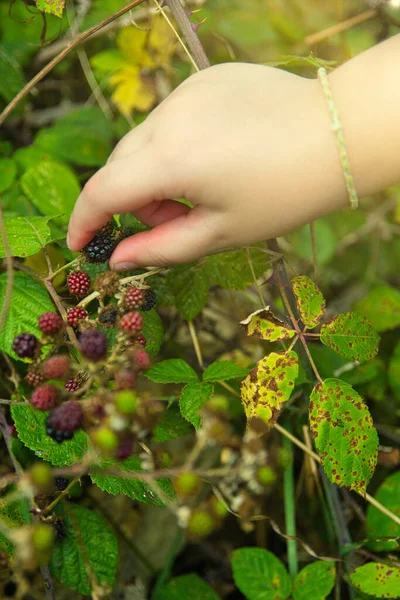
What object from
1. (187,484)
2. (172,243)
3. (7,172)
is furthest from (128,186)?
(7,172)

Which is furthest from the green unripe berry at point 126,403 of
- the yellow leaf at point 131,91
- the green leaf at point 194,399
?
the yellow leaf at point 131,91

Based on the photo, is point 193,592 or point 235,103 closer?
point 235,103

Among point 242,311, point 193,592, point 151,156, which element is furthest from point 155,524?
point 151,156

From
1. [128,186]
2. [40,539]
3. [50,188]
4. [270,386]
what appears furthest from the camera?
[50,188]

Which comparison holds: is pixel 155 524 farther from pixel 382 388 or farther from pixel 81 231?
pixel 81 231

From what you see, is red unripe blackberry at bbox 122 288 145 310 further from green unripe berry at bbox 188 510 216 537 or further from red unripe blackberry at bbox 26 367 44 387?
green unripe berry at bbox 188 510 216 537

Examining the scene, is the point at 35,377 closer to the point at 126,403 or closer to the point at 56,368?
the point at 56,368
